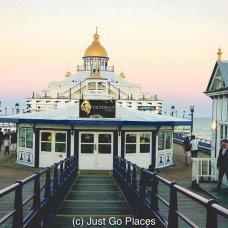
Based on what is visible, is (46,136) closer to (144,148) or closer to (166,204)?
(144,148)

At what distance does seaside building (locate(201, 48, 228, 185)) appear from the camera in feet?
52.3

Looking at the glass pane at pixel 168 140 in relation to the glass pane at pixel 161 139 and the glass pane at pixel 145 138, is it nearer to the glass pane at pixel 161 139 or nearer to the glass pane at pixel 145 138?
the glass pane at pixel 161 139

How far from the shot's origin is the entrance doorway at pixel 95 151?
22047mm

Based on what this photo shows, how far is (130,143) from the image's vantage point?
73.8 feet

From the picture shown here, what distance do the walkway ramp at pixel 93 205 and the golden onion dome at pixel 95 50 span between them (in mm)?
88067

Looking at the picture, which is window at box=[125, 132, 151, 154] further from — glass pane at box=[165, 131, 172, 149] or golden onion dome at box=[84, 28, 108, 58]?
golden onion dome at box=[84, 28, 108, 58]

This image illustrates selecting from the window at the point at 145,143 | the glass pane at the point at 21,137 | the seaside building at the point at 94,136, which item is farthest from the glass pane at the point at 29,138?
the window at the point at 145,143

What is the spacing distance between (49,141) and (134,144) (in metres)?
4.82

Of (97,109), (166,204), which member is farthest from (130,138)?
(166,204)

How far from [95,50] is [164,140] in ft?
269

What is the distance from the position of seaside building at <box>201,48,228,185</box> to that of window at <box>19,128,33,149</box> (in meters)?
10.8

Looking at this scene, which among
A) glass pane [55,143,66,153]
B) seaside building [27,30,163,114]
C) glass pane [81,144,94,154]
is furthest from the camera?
seaside building [27,30,163,114]

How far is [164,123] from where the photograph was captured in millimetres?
22547

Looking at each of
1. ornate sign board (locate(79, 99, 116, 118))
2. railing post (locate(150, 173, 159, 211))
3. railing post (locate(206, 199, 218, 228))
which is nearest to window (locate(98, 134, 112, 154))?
ornate sign board (locate(79, 99, 116, 118))
